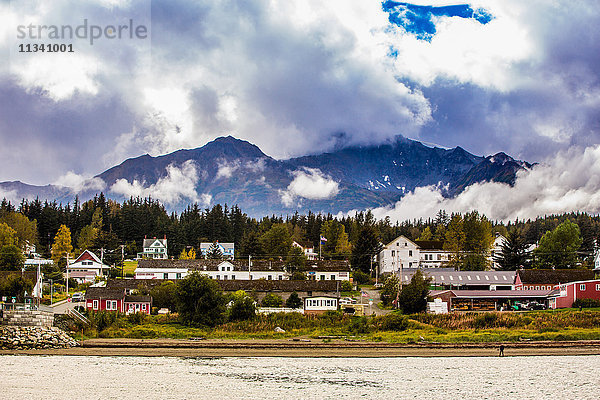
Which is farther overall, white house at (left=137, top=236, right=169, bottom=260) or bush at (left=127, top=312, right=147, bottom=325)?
white house at (left=137, top=236, right=169, bottom=260)

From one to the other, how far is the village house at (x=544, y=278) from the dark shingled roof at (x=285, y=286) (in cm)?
2390

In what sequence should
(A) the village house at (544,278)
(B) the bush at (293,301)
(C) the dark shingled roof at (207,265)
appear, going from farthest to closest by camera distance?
(C) the dark shingled roof at (207,265) < (A) the village house at (544,278) < (B) the bush at (293,301)

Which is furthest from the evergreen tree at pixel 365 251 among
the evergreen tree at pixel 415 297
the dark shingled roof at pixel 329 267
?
the evergreen tree at pixel 415 297

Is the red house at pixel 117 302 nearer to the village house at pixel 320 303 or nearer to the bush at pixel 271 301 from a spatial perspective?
the bush at pixel 271 301

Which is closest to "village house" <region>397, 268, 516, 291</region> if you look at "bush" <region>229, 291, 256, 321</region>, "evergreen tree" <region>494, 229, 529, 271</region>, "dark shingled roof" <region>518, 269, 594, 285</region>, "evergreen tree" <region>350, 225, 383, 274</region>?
"dark shingled roof" <region>518, 269, 594, 285</region>

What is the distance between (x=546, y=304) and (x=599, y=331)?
17119mm

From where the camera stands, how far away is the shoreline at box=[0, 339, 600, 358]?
38031 millimetres

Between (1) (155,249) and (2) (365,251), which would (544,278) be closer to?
(2) (365,251)

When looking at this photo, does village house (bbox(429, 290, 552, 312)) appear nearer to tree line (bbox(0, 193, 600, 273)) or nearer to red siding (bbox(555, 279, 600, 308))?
red siding (bbox(555, 279, 600, 308))

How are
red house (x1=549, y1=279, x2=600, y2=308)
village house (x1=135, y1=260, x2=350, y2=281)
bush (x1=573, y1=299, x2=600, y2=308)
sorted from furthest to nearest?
village house (x1=135, y1=260, x2=350, y2=281)
red house (x1=549, y1=279, x2=600, y2=308)
bush (x1=573, y1=299, x2=600, y2=308)

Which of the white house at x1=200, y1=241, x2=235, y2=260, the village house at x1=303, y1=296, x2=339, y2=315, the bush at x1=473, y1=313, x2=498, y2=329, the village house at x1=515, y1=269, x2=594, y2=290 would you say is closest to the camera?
the bush at x1=473, y1=313, x2=498, y2=329

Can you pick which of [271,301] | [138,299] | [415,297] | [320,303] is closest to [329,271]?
[320,303]

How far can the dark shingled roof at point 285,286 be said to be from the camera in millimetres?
65156

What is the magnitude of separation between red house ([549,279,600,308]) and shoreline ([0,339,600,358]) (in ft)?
67.7
